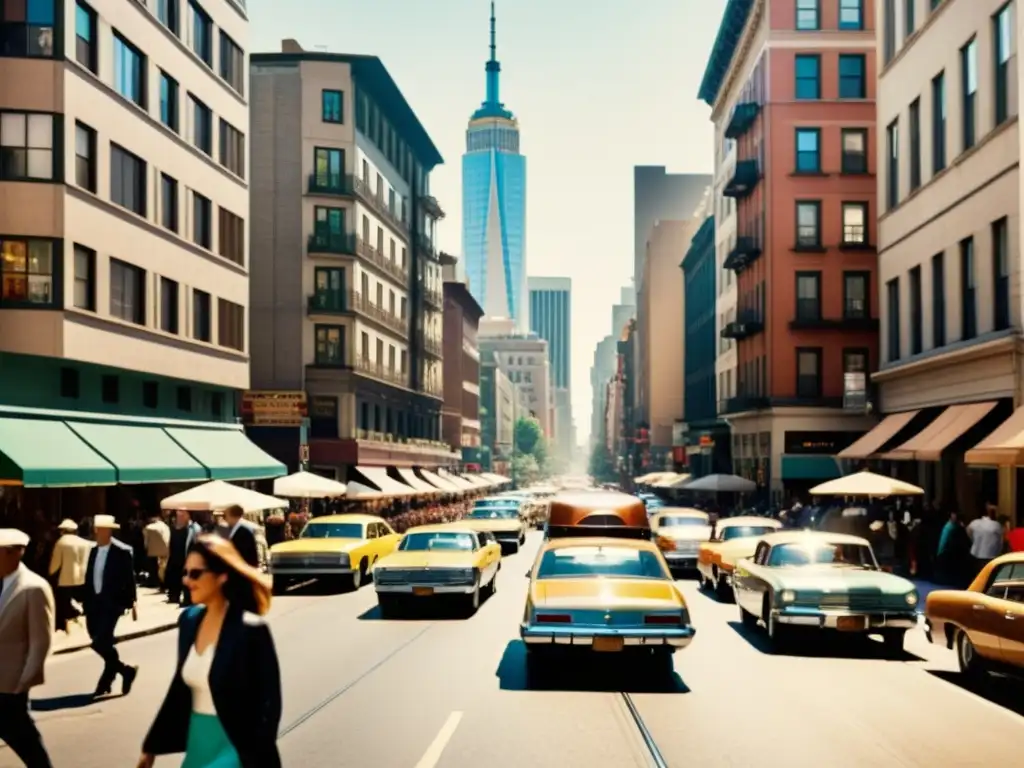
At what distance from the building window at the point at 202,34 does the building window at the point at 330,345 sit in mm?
19939

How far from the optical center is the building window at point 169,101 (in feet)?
114

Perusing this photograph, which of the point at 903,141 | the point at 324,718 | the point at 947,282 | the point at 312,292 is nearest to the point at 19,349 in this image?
the point at 324,718

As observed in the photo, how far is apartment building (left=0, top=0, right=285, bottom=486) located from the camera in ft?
89.3

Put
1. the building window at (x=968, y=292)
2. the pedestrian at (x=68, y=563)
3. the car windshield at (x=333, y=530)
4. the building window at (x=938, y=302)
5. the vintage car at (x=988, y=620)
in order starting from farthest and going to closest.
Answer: the building window at (x=938, y=302) → the building window at (x=968, y=292) → the car windshield at (x=333, y=530) → the pedestrian at (x=68, y=563) → the vintage car at (x=988, y=620)

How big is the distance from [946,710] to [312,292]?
156 ft

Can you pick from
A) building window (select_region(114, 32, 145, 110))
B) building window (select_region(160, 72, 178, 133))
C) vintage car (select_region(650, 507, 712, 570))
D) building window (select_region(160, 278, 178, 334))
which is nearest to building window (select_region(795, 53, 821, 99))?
vintage car (select_region(650, 507, 712, 570))

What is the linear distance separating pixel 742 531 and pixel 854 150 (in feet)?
117

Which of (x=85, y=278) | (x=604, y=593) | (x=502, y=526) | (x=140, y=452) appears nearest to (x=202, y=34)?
(x=85, y=278)

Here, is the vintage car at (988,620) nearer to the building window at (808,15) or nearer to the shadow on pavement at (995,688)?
the shadow on pavement at (995,688)

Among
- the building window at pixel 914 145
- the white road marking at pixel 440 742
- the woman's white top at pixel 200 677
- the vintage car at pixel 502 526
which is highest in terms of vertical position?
the building window at pixel 914 145

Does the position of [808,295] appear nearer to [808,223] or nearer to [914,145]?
[808,223]

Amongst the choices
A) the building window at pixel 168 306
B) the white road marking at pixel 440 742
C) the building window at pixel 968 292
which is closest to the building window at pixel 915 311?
the building window at pixel 968 292

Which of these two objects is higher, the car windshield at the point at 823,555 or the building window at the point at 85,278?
the building window at the point at 85,278

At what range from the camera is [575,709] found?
39.3 ft
